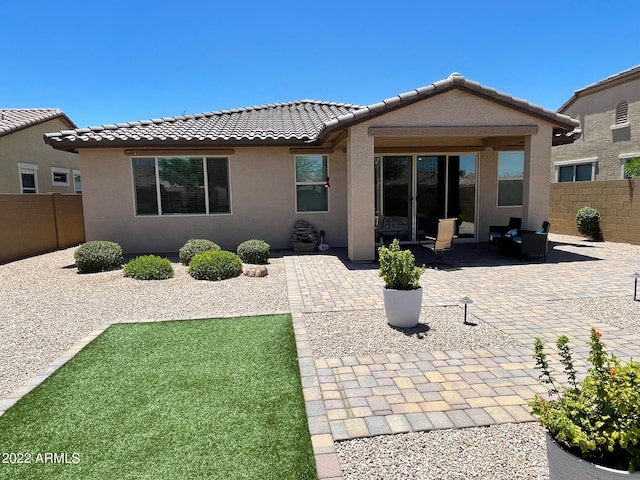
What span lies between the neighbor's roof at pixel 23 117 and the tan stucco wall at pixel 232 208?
25.4 ft

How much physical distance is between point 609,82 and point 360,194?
49.1ft

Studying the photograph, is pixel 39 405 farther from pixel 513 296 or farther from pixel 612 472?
pixel 513 296

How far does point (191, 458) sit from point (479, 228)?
12.3 meters

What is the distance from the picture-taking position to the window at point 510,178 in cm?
1308

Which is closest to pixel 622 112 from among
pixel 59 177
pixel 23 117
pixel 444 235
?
pixel 444 235

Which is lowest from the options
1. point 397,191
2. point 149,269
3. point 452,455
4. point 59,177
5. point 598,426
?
point 452,455

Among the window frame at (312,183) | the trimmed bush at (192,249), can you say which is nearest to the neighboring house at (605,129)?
the window frame at (312,183)

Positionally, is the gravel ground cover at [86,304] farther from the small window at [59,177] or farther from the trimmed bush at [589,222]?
the small window at [59,177]

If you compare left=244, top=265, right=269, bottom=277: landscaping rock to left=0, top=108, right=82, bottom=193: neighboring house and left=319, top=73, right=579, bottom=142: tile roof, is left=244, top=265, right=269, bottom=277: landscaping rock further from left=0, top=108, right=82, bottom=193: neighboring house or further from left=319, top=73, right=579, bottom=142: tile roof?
left=0, top=108, right=82, bottom=193: neighboring house

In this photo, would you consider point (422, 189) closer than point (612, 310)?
No

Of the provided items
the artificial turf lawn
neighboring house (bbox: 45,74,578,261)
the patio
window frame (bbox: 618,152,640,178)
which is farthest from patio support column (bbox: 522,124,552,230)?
window frame (bbox: 618,152,640,178)

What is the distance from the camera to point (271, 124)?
13336mm

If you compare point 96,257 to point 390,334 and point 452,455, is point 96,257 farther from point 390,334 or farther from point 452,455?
point 452,455

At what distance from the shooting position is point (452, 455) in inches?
107
